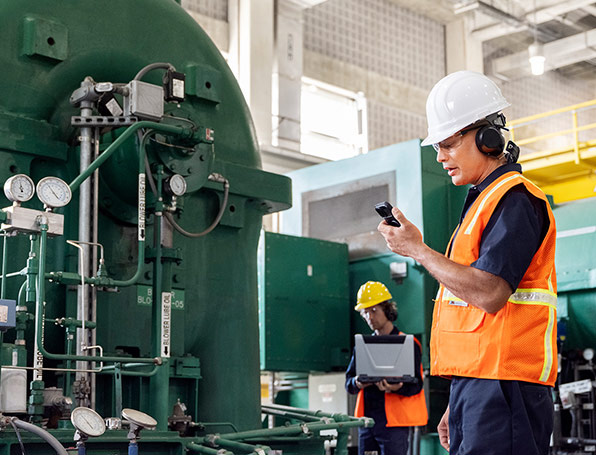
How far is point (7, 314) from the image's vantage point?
11.6 ft

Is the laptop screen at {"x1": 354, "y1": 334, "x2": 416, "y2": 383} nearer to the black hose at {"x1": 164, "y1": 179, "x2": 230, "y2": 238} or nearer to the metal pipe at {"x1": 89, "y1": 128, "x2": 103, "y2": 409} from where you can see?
the black hose at {"x1": 164, "y1": 179, "x2": 230, "y2": 238}

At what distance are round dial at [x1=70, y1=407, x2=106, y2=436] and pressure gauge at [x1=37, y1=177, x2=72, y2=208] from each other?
869 mm

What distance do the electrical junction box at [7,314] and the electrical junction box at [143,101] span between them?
1.08 m

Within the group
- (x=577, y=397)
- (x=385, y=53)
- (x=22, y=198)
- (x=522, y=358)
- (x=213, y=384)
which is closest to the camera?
(x=522, y=358)

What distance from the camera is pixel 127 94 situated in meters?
4.17

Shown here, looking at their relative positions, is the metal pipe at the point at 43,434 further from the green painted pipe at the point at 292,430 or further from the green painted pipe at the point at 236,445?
the green painted pipe at the point at 292,430

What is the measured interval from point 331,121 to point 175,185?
883cm

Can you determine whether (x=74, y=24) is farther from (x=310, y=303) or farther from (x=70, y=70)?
(x=310, y=303)

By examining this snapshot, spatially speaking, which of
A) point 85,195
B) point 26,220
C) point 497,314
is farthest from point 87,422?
point 497,314

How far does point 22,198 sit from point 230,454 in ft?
4.62

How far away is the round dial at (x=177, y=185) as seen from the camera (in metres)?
4.25

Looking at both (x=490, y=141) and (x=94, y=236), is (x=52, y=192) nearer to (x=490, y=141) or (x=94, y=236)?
(x=94, y=236)

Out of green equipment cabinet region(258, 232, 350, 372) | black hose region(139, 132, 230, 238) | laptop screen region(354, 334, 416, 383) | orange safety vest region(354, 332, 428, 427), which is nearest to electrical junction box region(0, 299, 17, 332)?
black hose region(139, 132, 230, 238)

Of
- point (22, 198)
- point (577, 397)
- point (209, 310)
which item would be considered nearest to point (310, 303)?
point (577, 397)
